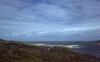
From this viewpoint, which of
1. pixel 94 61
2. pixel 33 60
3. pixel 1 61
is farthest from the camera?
pixel 94 61

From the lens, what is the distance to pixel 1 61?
104ft

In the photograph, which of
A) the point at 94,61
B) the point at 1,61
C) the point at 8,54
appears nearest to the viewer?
the point at 1,61

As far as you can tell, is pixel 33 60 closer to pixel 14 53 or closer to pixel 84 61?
pixel 14 53

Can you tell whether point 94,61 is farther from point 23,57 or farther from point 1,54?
point 1,54

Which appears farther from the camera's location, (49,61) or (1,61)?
(49,61)

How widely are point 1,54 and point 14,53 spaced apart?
2763 millimetres

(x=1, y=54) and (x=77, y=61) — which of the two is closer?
(x=1, y=54)

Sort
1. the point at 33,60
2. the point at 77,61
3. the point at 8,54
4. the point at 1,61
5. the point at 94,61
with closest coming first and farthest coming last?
the point at 1,61
the point at 33,60
the point at 8,54
the point at 77,61
the point at 94,61

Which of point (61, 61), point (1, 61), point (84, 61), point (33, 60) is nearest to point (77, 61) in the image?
point (84, 61)

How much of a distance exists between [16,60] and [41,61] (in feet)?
14.4

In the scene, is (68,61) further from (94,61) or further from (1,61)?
(1,61)

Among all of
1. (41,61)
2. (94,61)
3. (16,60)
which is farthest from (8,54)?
(94,61)

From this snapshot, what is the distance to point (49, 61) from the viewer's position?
3581cm

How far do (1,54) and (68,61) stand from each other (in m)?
12.9
